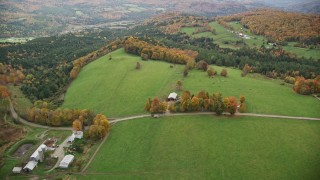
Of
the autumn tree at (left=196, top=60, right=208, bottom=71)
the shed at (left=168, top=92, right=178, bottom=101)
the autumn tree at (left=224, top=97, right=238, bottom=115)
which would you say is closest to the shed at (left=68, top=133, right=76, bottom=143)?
the shed at (left=168, top=92, right=178, bottom=101)

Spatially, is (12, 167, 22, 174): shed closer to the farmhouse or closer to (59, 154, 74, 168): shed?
the farmhouse

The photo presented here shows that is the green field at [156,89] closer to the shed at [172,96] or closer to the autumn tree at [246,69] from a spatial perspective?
the autumn tree at [246,69]

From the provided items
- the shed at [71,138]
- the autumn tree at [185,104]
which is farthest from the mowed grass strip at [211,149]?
the shed at [71,138]

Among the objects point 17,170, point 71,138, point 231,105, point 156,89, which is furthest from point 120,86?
point 17,170

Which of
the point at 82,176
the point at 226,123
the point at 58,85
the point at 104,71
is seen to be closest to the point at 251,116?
the point at 226,123

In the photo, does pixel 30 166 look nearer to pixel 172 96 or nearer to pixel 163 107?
pixel 163 107

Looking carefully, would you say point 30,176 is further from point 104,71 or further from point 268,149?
point 104,71
